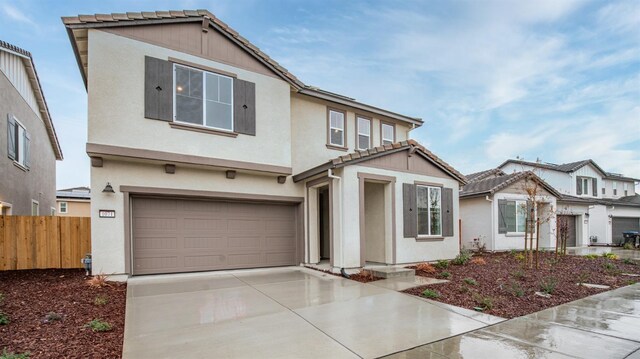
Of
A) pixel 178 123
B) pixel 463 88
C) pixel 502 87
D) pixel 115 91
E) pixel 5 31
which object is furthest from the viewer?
pixel 463 88

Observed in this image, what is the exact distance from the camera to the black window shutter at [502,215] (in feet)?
50.2

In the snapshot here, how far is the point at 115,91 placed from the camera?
25.3 ft

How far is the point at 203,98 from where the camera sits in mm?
8797

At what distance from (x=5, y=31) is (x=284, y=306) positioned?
15419 millimetres

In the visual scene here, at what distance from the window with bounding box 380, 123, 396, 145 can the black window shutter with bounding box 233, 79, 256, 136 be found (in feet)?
18.5

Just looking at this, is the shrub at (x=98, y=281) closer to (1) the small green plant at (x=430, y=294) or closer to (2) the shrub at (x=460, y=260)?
(1) the small green plant at (x=430, y=294)

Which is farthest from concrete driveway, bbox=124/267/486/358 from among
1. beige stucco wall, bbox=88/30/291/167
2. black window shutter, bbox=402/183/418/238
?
beige stucco wall, bbox=88/30/291/167

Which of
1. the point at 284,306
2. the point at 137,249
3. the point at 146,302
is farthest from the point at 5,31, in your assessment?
the point at 284,306

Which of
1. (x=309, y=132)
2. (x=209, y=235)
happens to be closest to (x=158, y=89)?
(x=209, y=235)

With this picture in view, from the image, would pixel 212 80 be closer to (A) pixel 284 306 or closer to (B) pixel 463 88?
(A) pixel 284 306

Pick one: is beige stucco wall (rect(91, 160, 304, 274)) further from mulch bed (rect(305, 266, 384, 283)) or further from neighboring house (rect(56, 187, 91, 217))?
neighboring house (rect(56, 187, 91, 217))

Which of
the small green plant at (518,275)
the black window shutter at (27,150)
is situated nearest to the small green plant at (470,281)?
the small green plant at (518,275)

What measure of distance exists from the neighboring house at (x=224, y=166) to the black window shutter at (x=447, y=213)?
57 mm

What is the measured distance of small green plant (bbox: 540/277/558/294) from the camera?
7.09 metres
